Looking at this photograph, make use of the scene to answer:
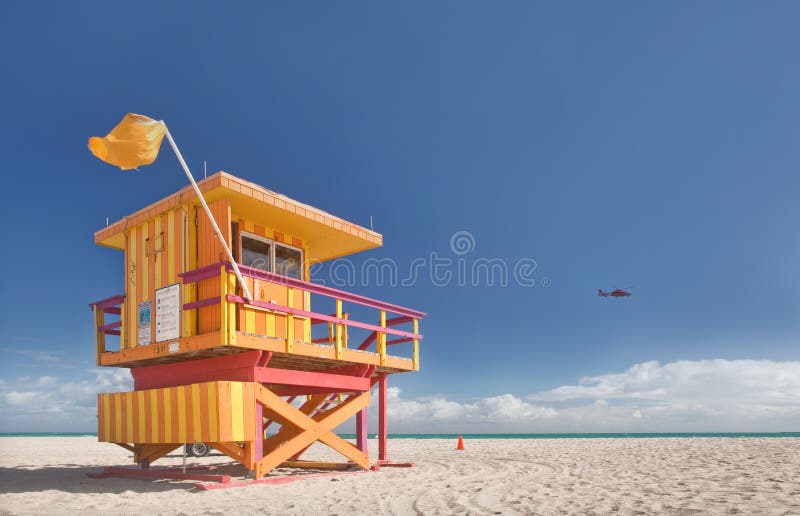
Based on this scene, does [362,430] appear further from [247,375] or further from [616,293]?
[616,293]

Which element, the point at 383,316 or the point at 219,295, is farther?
the point at 383,316

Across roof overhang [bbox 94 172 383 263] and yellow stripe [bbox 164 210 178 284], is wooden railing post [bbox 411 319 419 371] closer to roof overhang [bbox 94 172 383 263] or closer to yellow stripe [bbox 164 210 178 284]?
roof overhang [bbox 94 172 383 263]

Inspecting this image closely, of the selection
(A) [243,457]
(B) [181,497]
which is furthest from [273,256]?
(B) [181,497]

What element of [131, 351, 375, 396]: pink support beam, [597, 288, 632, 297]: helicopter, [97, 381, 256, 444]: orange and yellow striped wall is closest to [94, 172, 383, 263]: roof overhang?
[131, 351, 375, 396]: pink support beam

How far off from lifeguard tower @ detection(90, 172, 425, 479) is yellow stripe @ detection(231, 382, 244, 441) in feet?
0.05

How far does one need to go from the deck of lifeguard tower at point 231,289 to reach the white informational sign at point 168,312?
10cm

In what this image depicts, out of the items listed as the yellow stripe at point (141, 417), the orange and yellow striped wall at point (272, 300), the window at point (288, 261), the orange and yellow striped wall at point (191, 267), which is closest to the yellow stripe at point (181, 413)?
the orange and yellow striped wall at point (191, 267)

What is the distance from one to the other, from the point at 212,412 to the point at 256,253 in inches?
136

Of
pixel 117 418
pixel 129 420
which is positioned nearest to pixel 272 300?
pixel 129 420

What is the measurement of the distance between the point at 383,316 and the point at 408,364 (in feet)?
4.81

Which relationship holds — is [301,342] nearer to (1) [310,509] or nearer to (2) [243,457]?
(2) [243,457]

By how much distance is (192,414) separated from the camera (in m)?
9.77

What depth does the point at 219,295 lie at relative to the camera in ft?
33.9

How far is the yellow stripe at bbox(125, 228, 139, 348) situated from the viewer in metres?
11.9
